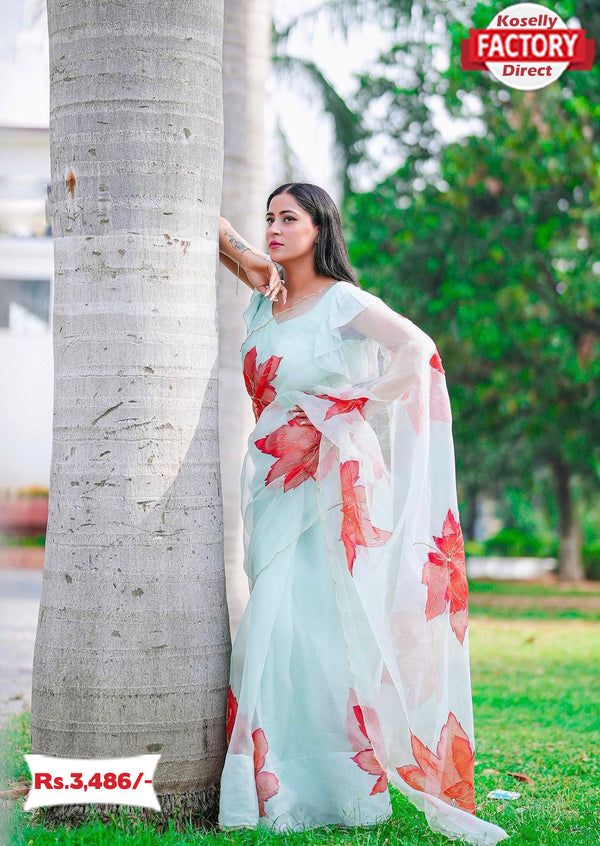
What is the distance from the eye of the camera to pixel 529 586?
61.9 ft

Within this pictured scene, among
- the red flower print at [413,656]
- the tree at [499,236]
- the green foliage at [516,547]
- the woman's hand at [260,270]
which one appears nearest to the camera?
the red flower print at [413,656]

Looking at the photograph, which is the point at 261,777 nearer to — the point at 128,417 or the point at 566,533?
the point at 128,417

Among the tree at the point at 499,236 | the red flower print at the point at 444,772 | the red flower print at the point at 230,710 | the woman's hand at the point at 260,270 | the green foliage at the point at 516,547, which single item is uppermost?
the tree at the point at 499,236

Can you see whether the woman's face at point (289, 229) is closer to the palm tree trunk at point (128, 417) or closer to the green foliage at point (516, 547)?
the palm tree trunk at point (128, 417)

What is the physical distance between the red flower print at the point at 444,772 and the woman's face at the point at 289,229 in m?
1.58

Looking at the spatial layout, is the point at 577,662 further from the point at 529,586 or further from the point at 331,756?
the point at 529,586

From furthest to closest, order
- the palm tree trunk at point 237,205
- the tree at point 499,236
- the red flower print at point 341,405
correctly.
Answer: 1. the tree at point 499,236
2. the palm tree trunk at point 237,205
3. the red flower print at point 341,405

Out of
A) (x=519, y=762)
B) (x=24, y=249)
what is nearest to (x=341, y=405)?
(x=24, y=249)

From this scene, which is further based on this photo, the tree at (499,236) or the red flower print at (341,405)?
the tree at (499,236)

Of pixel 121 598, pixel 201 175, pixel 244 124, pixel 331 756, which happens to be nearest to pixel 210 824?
pixel 331 756

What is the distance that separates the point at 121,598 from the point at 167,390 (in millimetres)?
622

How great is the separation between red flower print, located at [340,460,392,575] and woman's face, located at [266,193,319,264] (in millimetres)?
717

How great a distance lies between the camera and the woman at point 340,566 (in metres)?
3.40

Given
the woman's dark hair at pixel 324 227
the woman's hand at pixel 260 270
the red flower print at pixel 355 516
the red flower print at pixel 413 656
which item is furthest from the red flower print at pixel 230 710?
the woman's dark hair at pixel 324 227
